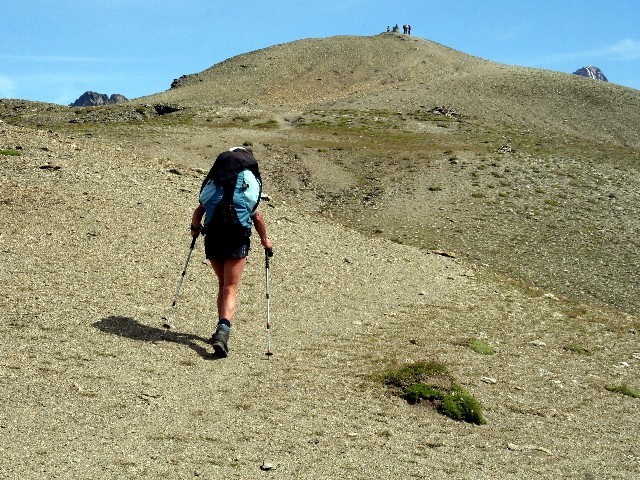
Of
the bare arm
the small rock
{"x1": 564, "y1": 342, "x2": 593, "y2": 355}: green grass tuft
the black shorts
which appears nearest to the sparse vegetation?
{"x1": 564, "y1": 342, "x2": 593, "y2": 355}: green grass tuft

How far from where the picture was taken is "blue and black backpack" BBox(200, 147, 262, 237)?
11969mm

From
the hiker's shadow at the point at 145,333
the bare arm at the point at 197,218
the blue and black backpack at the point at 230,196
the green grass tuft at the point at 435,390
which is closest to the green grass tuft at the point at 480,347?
the green grass tuft at the point at 435,390

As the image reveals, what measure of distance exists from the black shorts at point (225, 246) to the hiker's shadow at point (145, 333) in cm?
187

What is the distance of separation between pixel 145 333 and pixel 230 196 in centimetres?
331

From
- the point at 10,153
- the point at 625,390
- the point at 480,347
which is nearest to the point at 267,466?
the point at 480,347

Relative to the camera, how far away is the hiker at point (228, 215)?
472 inches

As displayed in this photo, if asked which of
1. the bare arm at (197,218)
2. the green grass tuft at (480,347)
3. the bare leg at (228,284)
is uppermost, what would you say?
the bare arm at (197,218)

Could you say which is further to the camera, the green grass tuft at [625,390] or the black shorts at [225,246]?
the green grass tuft at [625,390]

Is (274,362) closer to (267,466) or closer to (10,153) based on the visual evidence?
(267,466)

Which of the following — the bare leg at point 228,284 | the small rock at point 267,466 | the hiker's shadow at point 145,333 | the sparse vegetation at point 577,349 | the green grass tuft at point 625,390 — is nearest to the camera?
the small rock at point 267,466

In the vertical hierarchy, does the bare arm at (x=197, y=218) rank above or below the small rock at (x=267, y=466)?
above

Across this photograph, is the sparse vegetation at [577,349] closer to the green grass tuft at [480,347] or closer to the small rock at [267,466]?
the green grass tuft at [480,347]

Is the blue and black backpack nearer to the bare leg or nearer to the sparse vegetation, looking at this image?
the bare leg

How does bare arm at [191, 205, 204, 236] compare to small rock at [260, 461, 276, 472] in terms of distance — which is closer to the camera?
small rock at [260, 461, 276, 472]
